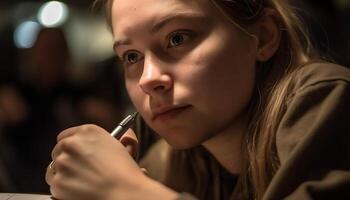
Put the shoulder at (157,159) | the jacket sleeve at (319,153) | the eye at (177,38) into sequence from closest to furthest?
1. the jacket sleeve at (319,153)
2. the eye at (177,38)
3. the shoulder at (157,159)

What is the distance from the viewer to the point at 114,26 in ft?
2.03

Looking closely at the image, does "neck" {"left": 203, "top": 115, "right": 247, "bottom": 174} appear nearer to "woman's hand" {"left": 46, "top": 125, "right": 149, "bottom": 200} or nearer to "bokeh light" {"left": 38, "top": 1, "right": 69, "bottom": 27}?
"woman's hand" {"left": 46, "top": 125, "right": 149, "bottom": 200}

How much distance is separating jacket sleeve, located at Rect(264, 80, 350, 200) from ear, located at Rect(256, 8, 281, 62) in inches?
5.2

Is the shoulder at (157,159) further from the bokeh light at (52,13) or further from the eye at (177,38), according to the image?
the bokeh light at (52,13)

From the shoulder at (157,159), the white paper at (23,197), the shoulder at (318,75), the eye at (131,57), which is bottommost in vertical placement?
the shoulder at (157,159)

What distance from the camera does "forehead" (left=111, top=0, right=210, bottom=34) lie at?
1.84ft

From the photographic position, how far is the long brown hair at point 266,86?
57cm

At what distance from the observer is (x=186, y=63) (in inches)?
22.0

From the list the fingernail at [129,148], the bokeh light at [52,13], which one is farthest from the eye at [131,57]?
the bokeh light at [52,13]

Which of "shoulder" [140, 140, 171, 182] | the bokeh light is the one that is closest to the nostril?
"shoulder" [140, 140, 171, 182]

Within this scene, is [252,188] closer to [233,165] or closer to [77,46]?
[233,165]

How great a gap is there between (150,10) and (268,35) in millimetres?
167

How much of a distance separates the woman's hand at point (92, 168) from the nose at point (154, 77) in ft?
0.23

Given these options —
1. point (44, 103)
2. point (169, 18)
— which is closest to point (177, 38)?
point (169, 18)
